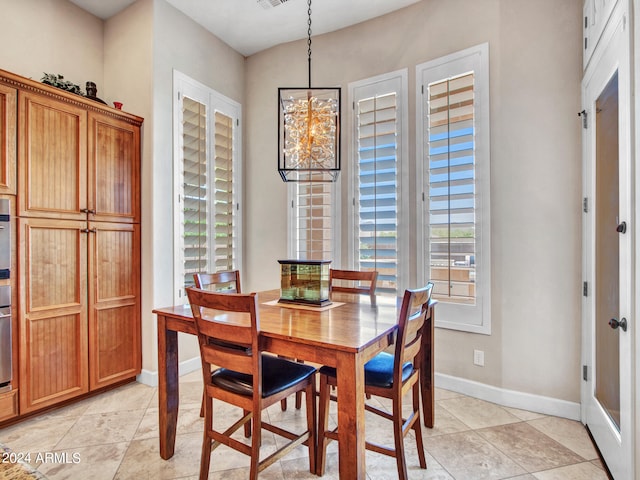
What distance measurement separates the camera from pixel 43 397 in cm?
244

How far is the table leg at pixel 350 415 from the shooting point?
1396 millimetres

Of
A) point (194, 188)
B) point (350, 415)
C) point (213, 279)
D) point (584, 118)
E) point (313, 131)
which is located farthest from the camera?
point (194, 188)

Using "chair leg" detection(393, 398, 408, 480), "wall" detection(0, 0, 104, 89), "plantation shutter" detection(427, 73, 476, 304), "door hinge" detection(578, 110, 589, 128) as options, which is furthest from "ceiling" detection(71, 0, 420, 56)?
"chair leg" detection(393, 398, 408, 480)

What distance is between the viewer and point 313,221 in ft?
11.9

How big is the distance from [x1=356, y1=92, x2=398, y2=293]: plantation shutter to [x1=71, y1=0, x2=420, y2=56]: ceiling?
78cm

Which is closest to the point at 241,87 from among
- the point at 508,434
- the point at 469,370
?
the point at 469,370

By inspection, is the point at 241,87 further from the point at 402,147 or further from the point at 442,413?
the point at 442,413

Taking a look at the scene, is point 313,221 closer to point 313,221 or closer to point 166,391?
point 313,221

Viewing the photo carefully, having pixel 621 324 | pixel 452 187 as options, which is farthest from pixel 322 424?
pixel 452 187

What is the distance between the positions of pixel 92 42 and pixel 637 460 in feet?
15.9

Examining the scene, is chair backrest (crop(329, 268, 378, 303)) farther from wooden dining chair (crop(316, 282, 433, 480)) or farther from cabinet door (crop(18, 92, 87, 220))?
cabinet door (crop(18, 92, 87, 220))

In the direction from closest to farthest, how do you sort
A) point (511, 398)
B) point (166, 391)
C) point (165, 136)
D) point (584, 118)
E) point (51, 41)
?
point (166, 391)
point (584, 118)
point (511, 398)
point (51, 41)
point (165, 136)

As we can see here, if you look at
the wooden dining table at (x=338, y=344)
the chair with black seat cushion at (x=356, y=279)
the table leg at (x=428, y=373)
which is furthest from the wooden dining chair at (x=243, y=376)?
the table leg at (x=428, y=373)

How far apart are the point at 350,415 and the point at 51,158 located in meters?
2.67
